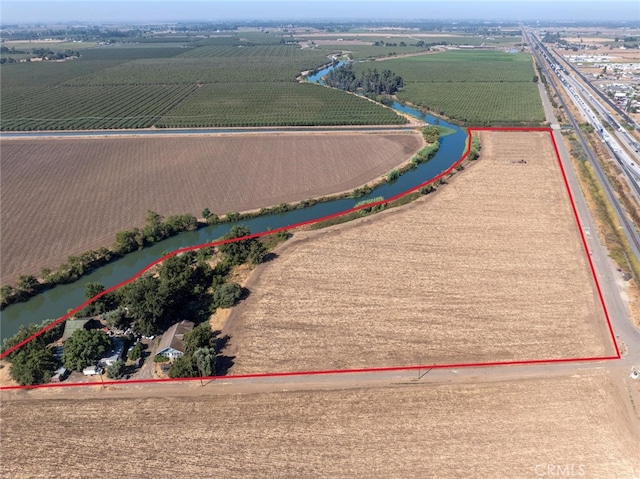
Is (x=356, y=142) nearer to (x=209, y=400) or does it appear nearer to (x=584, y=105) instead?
(x=209, y=400)

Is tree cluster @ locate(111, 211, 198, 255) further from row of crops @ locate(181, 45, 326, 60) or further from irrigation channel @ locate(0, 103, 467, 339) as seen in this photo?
row of crops @ locate(181, 45, 326, 60)

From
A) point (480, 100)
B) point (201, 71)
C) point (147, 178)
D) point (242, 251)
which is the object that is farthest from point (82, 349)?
point (201, 71)

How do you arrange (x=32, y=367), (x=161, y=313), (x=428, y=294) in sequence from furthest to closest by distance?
(x=428, y=294), (x=161, y=313), (x=32, y=367)

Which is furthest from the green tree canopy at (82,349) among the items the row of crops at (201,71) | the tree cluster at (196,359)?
the row of crops at (201,71)

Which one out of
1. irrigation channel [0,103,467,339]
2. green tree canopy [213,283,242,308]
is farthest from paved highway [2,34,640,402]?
irrigation channel [0,103,467,339]

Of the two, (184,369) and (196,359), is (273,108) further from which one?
(184,369)

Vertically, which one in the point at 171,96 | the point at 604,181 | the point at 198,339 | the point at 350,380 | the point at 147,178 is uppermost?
the point at 171,96
